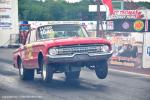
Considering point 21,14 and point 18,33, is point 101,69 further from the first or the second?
point 21,14

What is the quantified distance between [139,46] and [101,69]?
7517 mm

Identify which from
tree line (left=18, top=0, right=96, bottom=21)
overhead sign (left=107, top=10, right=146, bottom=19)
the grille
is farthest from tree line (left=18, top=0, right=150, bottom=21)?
the grille

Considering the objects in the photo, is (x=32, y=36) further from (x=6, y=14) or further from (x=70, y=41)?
(x=6, y=14)

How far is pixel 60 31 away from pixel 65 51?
1336 mm

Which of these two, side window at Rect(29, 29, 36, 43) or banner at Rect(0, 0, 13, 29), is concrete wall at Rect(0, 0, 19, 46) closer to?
banner at Rect(0, 0, 13, 29)

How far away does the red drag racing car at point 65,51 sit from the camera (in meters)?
13.5

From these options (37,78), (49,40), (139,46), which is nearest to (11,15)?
(139,46)

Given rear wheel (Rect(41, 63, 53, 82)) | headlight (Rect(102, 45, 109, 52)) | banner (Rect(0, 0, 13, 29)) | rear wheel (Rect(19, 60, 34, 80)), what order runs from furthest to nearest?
1. banner (Rect(0, 0, 13, 29))
2. rear wheel (Rect(19, 60, 34, 80))
3. headlight (Rect(102, 45, 109, 52))
4. rear wheel (Rect(41, 63, 53, 82))

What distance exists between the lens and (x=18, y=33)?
4216cm

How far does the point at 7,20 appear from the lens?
1639 inches

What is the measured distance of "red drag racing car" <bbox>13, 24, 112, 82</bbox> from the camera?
44.4ft

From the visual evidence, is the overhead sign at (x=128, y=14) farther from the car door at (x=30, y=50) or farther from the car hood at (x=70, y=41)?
the car hood at (x=70, y=41)

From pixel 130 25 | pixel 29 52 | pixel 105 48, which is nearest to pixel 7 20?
pixel 130 25

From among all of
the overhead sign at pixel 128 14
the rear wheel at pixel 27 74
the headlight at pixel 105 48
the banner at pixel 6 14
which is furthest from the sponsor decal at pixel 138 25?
the headlight at pixel 105 48
